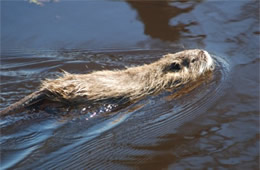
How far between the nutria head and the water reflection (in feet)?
2.95

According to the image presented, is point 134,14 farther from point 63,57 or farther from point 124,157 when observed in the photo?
point 124,157

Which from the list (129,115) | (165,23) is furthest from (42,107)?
(165,23)

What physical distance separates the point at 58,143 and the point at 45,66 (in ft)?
6.82

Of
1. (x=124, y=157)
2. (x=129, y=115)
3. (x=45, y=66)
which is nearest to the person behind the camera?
(x=124, y=157)

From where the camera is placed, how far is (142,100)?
14.8ft

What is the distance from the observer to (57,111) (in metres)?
4.21

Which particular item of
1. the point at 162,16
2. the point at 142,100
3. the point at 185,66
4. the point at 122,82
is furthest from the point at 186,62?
the point at 162,16

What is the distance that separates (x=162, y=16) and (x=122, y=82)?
2.65 meters

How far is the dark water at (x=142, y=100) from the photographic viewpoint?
3.41 m

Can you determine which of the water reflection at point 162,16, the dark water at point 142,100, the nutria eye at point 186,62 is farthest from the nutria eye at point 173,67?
the water reflection at point 162,16

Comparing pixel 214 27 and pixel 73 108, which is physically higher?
pixel 214 27

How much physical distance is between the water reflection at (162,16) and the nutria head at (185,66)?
0.90 m

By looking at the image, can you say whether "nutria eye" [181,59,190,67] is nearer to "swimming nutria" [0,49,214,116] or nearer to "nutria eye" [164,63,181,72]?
"swimming nutria" [0,49,214,116]

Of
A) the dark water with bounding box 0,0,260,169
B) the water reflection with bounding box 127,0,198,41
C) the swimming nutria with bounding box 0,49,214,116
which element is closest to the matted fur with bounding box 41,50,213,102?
the swimming nutria with bounding box 0,49,214,116
